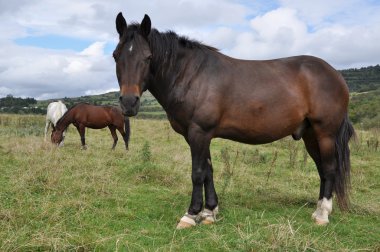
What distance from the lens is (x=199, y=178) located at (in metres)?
4.78

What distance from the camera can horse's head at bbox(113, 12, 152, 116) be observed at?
163 inches

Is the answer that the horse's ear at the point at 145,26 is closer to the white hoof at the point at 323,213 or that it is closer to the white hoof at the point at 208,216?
the white hoof at the point at 208,216

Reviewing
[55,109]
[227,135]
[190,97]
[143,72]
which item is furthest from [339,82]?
[55,109]

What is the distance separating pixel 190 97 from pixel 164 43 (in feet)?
2.57

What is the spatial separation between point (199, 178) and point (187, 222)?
0.57 metres

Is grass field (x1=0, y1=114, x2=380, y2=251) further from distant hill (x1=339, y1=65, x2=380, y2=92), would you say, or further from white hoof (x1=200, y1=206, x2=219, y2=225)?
distant hill (x1=339, y1=65, x2=380, y2=92)

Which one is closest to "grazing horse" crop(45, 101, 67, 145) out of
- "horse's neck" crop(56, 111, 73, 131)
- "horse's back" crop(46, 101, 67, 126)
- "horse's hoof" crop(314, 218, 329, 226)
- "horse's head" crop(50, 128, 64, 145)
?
"horse's back" crop(46, 101, 67, 126)

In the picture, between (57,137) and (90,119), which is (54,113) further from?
(57,137)

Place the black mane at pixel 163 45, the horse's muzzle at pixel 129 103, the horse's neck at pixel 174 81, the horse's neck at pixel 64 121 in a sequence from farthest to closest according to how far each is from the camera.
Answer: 1. the horse's neck at pixel 64 121
2. the horse's neck at pixel 174 81
3. the black mane at pixel 163 45
4. the horse's muzzle at pixel 129 103

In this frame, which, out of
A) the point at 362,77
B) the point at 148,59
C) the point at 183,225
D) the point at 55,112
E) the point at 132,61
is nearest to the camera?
the point at 132,61

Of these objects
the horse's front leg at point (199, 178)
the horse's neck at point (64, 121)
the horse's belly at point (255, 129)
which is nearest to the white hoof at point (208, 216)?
the horse's front leg at point (199, 178)

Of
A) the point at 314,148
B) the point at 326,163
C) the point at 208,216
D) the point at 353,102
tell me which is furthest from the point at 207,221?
the point at 353,102

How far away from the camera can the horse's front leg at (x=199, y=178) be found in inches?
181

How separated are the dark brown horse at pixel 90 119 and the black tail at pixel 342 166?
944cm
